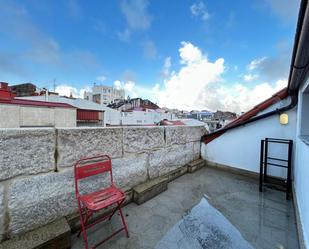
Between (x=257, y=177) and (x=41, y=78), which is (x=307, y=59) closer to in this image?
(x=257, y=177)

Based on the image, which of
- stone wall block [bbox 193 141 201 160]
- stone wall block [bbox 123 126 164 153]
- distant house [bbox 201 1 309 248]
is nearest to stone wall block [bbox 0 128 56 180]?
stone wall block [bbox 123 126 164 153]

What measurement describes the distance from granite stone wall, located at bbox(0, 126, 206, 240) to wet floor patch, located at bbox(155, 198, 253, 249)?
990 millimetres

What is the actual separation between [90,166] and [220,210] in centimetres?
202

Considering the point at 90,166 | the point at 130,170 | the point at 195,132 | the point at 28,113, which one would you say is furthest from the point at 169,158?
the point at 28,113

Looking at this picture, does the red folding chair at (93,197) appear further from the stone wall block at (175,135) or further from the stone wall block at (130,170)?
the stone wall block at (175,135)

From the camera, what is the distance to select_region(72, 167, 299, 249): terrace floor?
1.55 meters

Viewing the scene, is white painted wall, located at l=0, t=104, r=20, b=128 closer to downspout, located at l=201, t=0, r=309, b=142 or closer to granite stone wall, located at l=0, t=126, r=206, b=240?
granite stone wall, located at l=0, t=126, r=206, b=240

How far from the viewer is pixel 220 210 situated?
2.12 meters

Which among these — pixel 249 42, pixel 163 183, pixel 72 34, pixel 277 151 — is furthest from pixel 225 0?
pixel 72 34

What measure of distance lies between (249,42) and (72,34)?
382 inches

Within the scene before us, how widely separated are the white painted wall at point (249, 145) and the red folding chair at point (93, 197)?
3.11 metres

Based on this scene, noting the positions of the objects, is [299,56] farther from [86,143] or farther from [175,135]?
[86,143]

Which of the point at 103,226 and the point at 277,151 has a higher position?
the point at 277,151

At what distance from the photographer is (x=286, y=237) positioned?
5.31 ft
